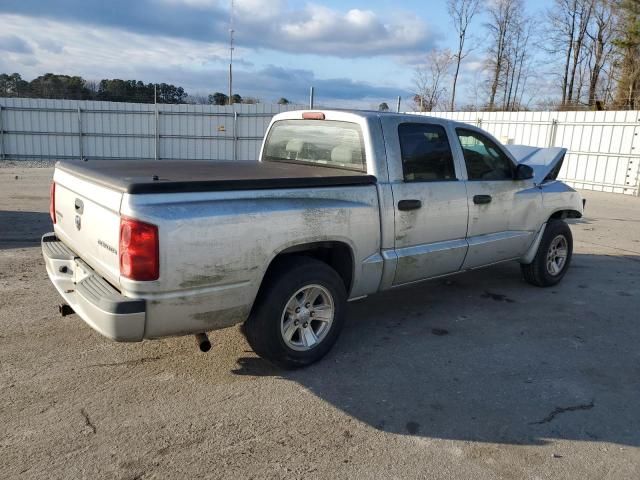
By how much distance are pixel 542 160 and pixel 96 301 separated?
17.9 ft

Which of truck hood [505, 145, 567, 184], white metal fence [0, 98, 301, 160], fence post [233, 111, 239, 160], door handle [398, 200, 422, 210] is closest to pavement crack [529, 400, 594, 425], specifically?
door handle [398, 200, 422, 210]

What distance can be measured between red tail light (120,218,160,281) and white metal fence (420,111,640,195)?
1717cm

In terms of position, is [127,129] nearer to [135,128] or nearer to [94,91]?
[135,128]

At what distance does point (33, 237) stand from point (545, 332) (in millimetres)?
7070

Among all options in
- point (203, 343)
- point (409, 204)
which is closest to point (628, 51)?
point (409, 204)

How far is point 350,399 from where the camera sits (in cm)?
363

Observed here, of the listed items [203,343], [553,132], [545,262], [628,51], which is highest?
[628,51]

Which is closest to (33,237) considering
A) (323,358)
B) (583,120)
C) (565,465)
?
(323,358)

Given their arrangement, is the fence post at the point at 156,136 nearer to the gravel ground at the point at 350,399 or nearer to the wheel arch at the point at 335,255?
the gravel ground at the point at 350,399

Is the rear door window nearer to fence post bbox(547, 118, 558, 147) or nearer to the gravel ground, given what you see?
the gravel ground

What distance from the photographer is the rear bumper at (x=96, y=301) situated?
3090 mm

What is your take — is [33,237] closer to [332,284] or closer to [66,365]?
[66,365]

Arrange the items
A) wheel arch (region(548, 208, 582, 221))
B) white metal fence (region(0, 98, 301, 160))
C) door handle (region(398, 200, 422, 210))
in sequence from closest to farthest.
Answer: door handle (region(398, 200, 422, 210)) < wheel arch (region(548, 208, 582, 221)) < white metal fence (region(0, 98, 301, 160))

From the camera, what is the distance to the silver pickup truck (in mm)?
3137
